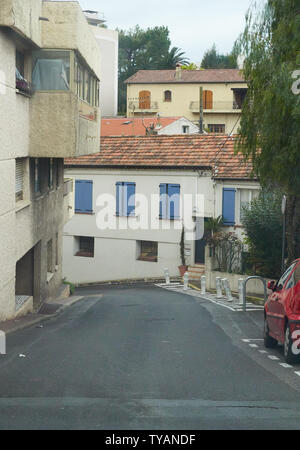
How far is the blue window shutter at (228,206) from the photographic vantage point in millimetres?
33344

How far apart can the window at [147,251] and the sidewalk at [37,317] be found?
1160 cm

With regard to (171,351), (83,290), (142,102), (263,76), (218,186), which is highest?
(142,102)

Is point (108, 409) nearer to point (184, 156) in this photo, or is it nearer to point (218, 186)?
point (218, 186)

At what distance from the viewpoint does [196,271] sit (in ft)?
115

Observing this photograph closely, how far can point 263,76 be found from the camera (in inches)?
666

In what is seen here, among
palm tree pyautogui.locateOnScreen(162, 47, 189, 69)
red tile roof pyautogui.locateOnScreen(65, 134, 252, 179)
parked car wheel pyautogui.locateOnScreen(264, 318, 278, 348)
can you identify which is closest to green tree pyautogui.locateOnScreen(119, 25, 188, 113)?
palm tree pyautogui.locateOnScreen(162, 47, 189, 69)

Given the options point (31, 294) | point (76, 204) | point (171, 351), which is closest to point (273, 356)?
point (171, 351)

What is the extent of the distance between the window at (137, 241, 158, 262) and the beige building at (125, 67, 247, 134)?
4084cm

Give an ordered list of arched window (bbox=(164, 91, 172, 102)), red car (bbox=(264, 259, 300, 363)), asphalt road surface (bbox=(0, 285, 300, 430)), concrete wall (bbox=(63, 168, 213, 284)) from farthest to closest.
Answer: arched window (bbox=(164, 91, 172, 102)) → concrete wall (bbox=(63, 168, 213, 284)) → red car (bbox=(264, 259, 300, 363)) → asphalt road surface (bbox=(0, 285, 300, 430))

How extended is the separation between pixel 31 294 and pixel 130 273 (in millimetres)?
16113

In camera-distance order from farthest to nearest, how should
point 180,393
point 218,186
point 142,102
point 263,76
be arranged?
point 142,102 < point 218,186 < point 263,76 < point 180,393

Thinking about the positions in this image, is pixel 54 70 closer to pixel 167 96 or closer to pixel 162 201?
pixel 162 201

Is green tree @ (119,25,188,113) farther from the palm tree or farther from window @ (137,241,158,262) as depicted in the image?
window @ (137,241,158,262)

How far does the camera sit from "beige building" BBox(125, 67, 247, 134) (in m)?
76.9
